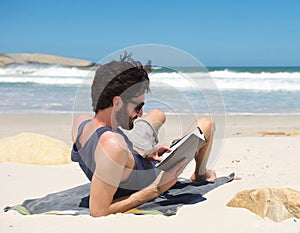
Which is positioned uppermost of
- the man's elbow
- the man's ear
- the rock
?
the man's ear

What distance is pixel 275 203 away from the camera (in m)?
3.37

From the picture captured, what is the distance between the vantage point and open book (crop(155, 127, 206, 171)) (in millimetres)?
3334

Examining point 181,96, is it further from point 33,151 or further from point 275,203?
point 33,151

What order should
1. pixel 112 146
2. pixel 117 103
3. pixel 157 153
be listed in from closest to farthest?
pixel 112 146 → pixel 117 103 → pixel 157 153

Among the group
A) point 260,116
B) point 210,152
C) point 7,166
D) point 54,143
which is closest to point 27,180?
point 7,166

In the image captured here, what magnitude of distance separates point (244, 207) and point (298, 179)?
Result: 1.23m

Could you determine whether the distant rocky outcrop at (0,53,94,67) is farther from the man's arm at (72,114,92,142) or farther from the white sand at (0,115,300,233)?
the man's arm at (72,114,92,142)

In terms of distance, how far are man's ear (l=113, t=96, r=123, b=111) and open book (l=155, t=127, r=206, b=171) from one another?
471 millimetres

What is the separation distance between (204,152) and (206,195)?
37 cm

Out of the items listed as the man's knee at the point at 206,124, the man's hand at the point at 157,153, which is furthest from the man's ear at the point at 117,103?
the man's knee at the point at 206,124

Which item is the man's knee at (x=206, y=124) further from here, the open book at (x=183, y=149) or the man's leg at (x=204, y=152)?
the open book at (x=183, y=149)

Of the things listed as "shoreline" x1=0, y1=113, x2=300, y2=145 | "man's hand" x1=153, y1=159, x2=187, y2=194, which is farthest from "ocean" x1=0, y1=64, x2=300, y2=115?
"shoreline" x1=0, y1=113, x2=300, y2=145

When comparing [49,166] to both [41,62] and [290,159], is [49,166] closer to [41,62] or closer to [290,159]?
[290,159]

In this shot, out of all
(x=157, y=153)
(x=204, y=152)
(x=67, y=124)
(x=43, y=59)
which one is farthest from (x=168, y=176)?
(x=43, y=59)
